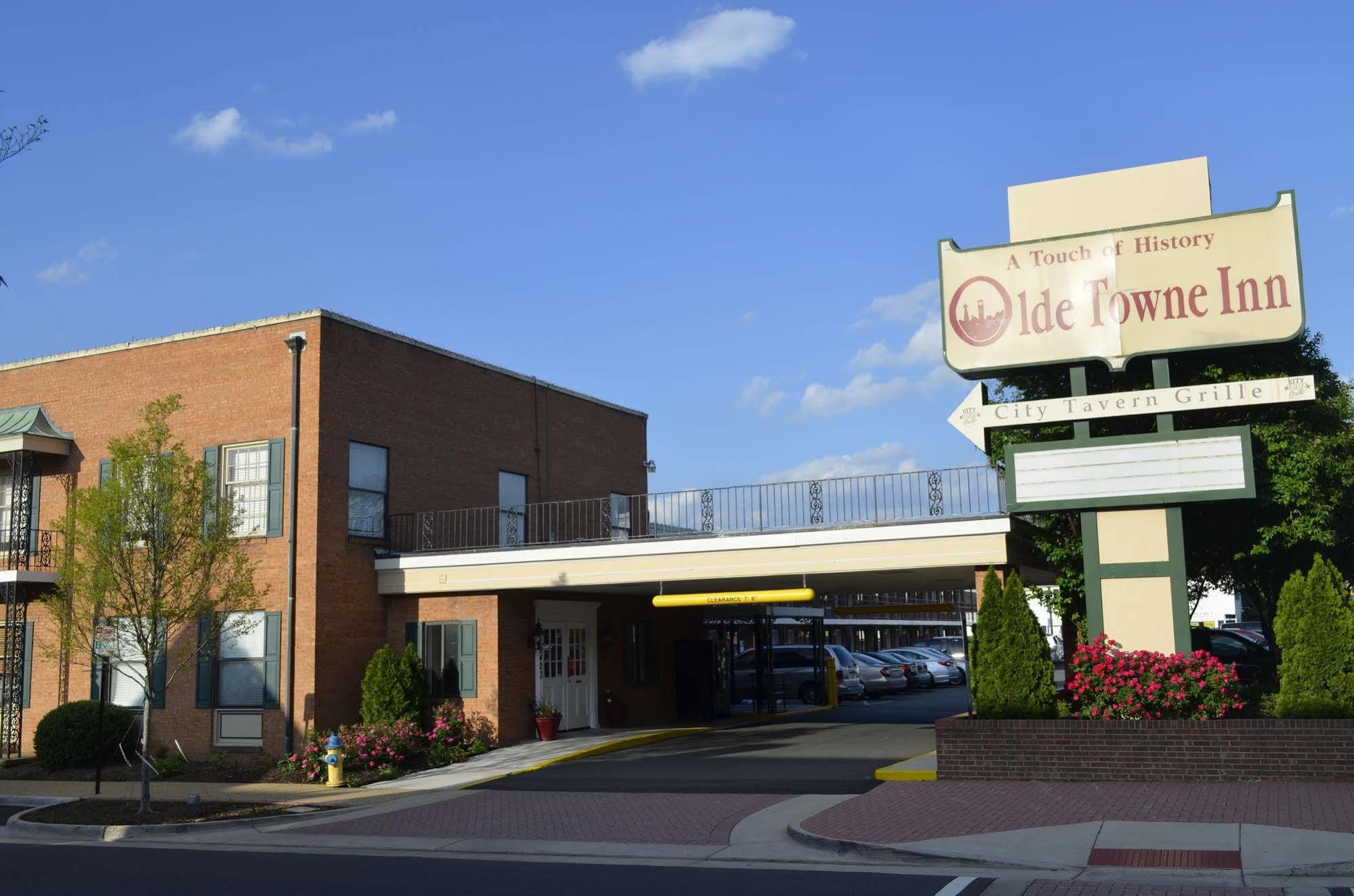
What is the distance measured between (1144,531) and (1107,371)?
3.87m

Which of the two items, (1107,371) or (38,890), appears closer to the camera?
(38,890)

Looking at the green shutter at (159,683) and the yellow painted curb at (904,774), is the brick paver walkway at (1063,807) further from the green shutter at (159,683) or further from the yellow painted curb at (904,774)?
the green shutter at (159,683)

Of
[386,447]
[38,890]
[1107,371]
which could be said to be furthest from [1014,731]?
[386,447]

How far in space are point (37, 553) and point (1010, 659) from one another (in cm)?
1879

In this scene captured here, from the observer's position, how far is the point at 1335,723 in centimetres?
1429

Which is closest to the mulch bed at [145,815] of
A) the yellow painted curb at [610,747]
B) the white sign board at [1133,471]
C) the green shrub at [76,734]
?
the yellow painted curb at [610,747]

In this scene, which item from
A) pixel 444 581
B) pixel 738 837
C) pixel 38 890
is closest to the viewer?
pixel 38 890

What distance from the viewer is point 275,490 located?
856 inches

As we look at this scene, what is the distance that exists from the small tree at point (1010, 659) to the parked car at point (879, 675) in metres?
20.4

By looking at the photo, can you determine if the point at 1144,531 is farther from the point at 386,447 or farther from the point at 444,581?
the point at 386,447

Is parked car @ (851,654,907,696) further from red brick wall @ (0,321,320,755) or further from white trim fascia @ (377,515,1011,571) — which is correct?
red brick wall @ (0,321,320,755)

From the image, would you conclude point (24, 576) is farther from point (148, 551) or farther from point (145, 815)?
point (145, 815)

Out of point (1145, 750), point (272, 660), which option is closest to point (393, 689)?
point (272, 660)

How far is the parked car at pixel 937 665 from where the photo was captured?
4168cm
